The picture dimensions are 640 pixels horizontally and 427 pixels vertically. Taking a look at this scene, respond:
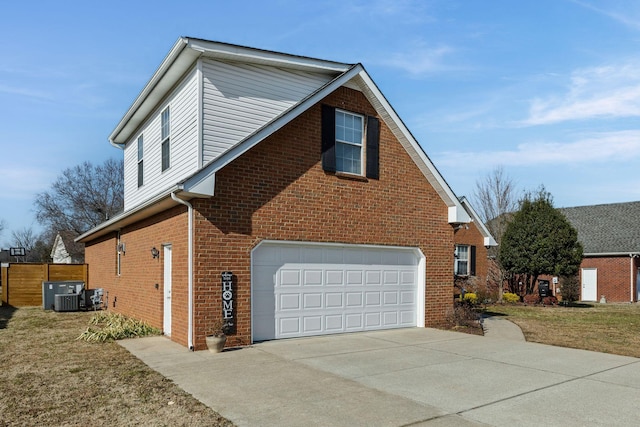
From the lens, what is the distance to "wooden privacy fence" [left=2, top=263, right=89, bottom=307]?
74.0 feet

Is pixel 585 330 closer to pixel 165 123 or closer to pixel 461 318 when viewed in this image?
pixel 461 318

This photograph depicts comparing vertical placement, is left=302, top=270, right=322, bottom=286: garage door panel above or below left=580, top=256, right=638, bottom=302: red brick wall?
above

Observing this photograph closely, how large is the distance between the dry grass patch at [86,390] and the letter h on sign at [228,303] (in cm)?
190

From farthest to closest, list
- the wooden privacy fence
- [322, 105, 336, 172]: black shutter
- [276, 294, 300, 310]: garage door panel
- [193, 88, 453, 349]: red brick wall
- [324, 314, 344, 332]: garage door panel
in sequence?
the wooden privacy fence < [322, 105, 336, 172]: black shutter < [324, 314, 344, 332]: garage door panel < [276, 294, 300, 310]: garage door panel < [193, 88, 453, 349]: red brick wall

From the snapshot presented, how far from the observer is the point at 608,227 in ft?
107

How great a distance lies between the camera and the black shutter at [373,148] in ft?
43.4

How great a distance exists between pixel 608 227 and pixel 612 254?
329cm

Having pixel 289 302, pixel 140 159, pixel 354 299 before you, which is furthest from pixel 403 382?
pixel 140 159

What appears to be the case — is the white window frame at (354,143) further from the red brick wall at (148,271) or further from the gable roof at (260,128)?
the red brick wall at (148,271)

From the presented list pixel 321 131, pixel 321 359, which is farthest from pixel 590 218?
pixel 321 359

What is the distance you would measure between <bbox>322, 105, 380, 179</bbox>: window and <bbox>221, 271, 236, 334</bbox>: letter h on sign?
12.3 feet

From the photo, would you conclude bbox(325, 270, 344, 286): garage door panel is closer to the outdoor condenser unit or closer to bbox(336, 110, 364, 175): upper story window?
bbox(336, 110, 364, 175): upper story window

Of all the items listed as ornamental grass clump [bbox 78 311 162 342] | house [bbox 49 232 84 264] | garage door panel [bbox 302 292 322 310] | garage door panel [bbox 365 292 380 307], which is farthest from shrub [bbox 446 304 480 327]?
house [bbox 49 232 84 264]

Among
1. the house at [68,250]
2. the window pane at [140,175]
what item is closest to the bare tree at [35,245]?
the house at [68,250]
